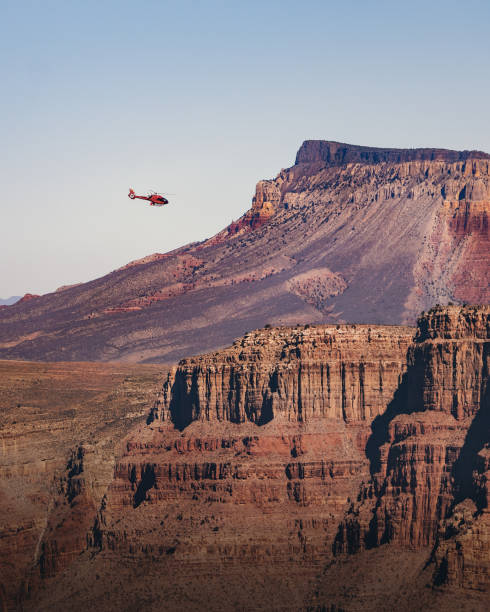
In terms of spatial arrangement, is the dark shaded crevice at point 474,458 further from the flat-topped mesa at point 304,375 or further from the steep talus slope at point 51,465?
the steep talus slope at point 51,465

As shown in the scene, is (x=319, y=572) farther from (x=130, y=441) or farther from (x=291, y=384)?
(x=130, y=441)

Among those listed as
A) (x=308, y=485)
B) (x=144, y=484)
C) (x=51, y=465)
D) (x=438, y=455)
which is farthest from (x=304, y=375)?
(x=51, y=465)

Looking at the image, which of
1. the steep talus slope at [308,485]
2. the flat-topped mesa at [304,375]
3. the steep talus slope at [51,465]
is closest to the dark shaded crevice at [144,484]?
the steep talus slope at [308,485]

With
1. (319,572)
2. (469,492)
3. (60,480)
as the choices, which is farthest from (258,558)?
(60,480)

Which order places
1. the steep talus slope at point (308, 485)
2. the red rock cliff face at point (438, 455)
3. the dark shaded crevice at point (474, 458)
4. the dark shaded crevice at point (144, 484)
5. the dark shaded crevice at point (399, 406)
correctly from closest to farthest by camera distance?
the red rock cliff face at point (438, 455) < the dark shaded crevice at point (474, 458) < the steep talus slope at point (308, 485) < the dark shaded crevice at point (399, 406) < the dark shaded crevice at point (144, 484)

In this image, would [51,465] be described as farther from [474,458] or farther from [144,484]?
[474,458]

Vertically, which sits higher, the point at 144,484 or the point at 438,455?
the point at 438,455
